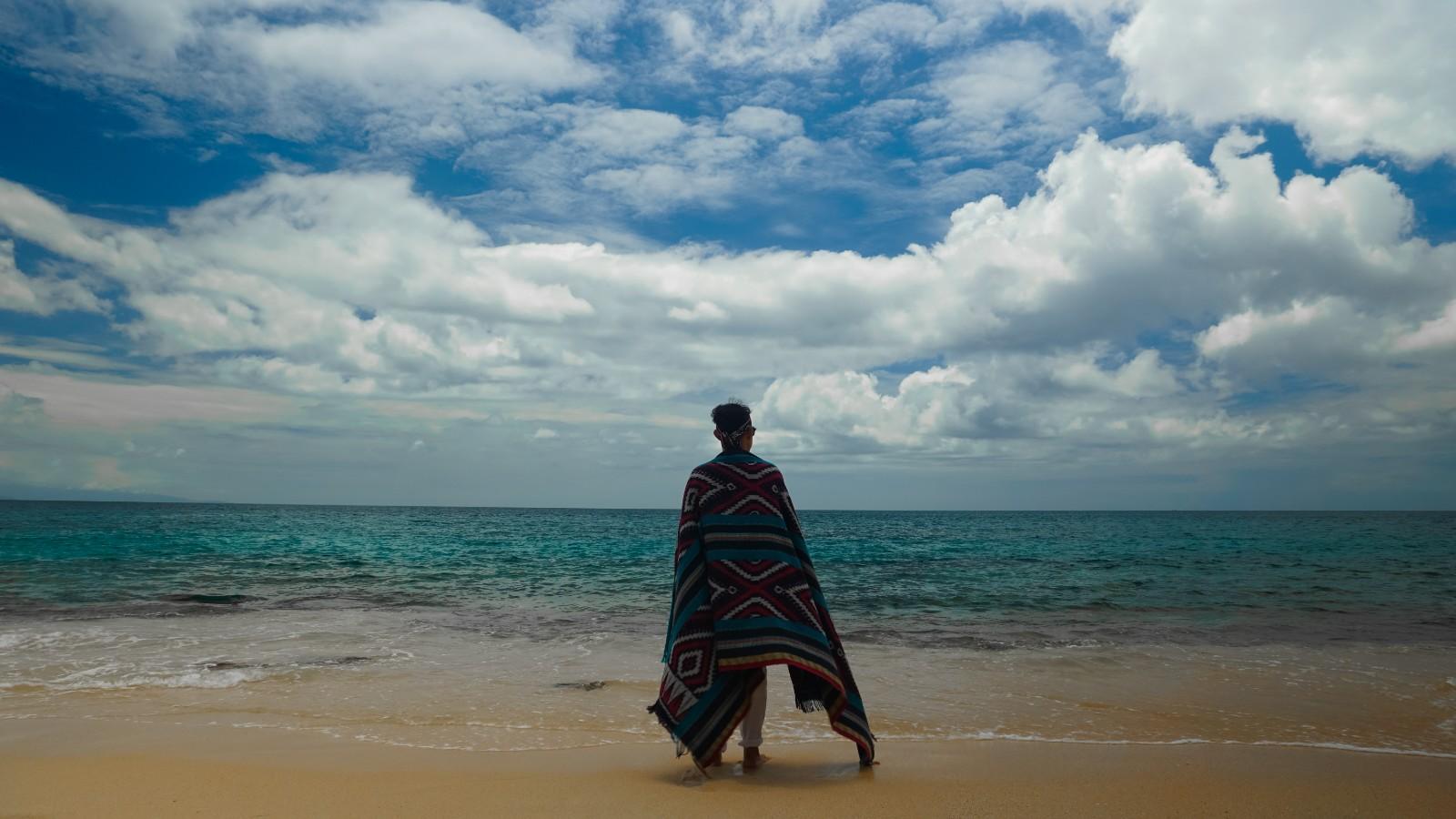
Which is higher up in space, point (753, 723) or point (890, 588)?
point (753, 723)

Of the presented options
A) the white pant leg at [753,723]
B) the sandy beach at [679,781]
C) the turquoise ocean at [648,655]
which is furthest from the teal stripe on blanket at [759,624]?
the turquoise ocean at [648,655]

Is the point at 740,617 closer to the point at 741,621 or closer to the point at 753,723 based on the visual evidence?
the point at 741,621

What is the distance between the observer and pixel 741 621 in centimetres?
445

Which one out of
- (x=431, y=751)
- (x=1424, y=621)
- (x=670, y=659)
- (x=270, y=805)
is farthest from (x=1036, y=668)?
(x=1424, y=621)

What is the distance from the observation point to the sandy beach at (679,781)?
155 inches

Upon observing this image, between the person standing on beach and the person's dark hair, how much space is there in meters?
0.01

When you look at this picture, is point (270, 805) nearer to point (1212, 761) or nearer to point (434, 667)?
point (434, 667)

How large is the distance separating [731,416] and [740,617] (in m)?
1.12

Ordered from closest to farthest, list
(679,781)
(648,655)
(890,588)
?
1. (679,781)
2. (648,655)
3. (890,588)

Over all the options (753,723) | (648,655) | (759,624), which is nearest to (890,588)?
(648,655)

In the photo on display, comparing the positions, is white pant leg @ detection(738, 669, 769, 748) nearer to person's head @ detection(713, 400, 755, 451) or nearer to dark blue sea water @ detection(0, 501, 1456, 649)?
person's head @ detection(713, 400, 755, 451)

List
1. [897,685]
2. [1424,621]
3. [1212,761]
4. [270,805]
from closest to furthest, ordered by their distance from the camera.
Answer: [270,805] → [1212,761] → [897,685] → [1424,621]

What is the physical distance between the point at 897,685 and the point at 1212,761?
9.48 feet

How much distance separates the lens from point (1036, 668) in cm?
837
